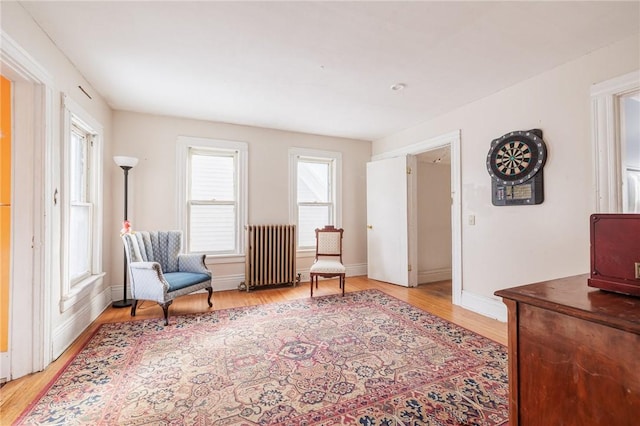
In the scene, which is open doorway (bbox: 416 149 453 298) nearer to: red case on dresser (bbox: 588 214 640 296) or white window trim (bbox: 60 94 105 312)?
red case on dresser (bbox: 588 214 640 296)

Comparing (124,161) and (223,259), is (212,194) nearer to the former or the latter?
(223,259)

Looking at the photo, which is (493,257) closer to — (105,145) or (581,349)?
(581,349)

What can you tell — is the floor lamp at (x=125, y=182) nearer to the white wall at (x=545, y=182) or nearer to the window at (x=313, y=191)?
the window at (x=313, y=191)

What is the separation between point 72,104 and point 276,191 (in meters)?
2.52

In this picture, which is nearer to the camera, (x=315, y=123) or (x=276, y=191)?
(x=315, y=123)

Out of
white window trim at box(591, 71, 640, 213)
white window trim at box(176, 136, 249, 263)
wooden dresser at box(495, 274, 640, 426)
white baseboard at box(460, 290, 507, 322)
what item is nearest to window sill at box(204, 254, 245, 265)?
white window trim at box(176, 136, 249, 263)

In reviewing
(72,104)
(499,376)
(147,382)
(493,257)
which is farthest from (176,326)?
(493,257)

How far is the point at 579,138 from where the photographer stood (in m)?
2.27

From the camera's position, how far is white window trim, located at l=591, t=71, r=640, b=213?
2.04 m

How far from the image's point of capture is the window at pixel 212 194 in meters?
3.83

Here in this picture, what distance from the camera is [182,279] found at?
299 cm

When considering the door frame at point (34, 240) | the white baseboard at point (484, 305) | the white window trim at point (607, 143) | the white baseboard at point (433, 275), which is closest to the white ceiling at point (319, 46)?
the white window trim at point (607, 143)

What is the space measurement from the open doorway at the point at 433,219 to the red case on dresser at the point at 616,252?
11.2 ft

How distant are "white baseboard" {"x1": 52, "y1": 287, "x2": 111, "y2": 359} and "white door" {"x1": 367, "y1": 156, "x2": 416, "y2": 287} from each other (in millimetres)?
3708
